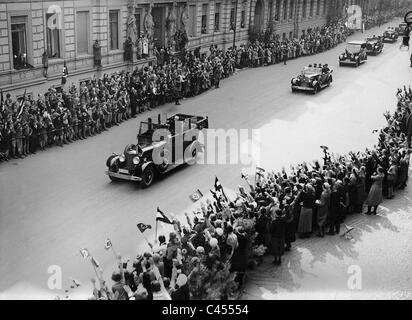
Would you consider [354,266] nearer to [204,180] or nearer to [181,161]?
[204,180]

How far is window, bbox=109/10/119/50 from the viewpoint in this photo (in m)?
28.4

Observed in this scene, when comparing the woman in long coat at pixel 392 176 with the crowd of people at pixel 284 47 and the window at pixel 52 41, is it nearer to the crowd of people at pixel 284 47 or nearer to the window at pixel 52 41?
the window at pixel 52 41

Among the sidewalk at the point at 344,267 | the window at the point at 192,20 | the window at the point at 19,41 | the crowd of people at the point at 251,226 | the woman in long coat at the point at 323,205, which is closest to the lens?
the crowd of people at the point at 251,226

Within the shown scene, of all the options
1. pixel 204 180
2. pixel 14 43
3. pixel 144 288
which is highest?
pixel 14 43

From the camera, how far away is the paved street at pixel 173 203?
39.4ft

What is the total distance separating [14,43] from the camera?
2247cm

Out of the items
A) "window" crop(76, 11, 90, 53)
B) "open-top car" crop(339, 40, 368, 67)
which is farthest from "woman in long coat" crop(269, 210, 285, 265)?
"open-top car" crop(339, 40, 368, 67)

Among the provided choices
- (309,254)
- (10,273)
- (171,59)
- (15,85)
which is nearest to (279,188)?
(309,254)

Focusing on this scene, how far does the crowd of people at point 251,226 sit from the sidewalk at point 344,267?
0.35 meters

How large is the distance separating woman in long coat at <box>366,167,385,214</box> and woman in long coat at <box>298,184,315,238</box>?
242 centimetres

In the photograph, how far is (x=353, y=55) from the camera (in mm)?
39094

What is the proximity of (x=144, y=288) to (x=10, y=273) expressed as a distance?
3.80 metres

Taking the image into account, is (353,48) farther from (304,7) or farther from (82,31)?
(82,31)

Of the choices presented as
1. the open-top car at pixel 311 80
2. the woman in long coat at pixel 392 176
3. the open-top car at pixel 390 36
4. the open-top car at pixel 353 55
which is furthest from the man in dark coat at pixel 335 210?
the open-top car at pixel 390 36
